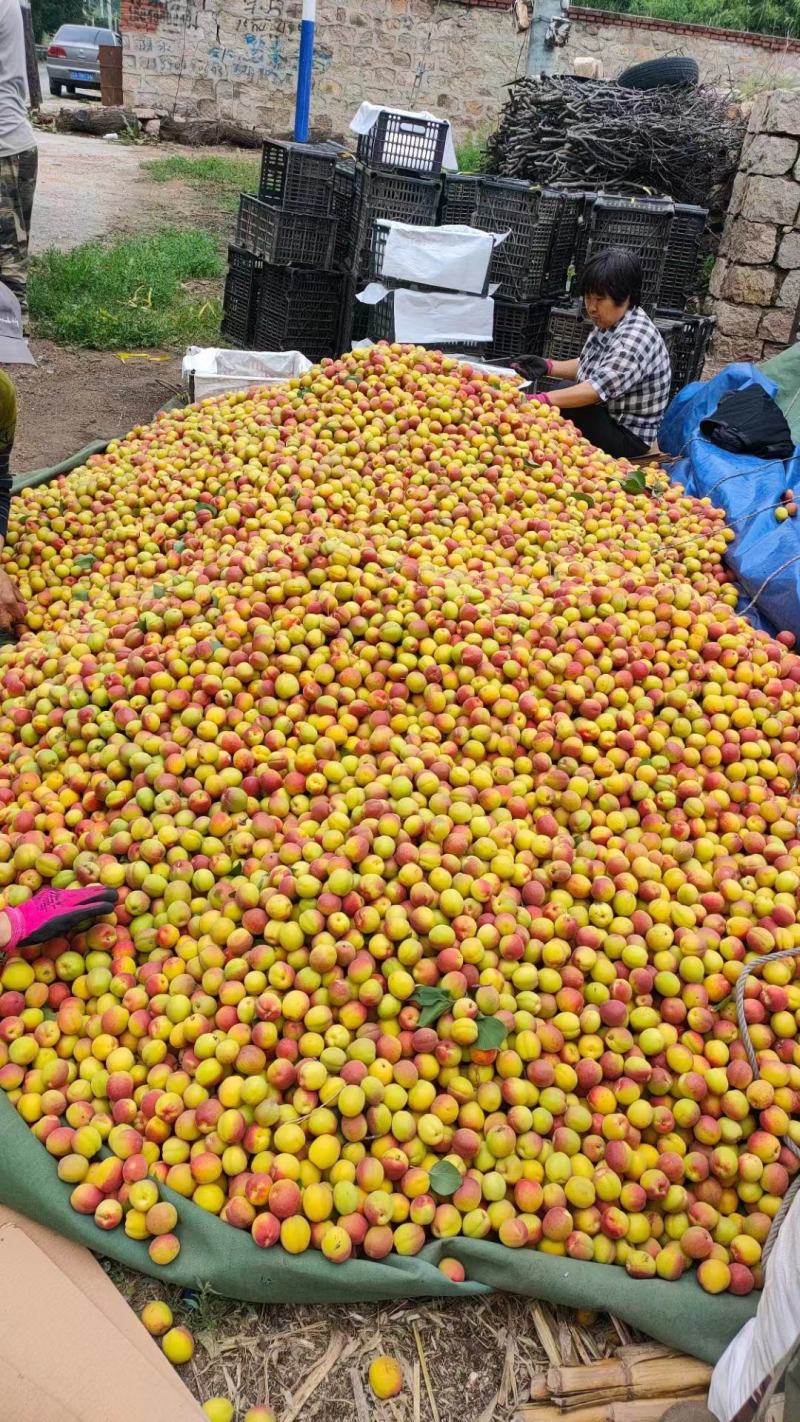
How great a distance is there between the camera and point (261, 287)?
7750 millimetres

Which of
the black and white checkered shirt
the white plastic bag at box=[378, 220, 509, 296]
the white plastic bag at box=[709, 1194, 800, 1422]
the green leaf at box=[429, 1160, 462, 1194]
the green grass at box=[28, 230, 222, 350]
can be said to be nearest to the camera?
the white plastic bag at box=[709, 1194, 800, 1422]

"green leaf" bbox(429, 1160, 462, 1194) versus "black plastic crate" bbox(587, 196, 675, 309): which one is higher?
"black plastic crate" bbox(587, 196, 675, 309)

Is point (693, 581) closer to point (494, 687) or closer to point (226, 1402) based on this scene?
point (494, 687)

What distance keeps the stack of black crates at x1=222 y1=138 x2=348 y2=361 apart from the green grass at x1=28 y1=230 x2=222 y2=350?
96 centimetres

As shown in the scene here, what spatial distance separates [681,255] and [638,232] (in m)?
0.76

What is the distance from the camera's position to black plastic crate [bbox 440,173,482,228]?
6766 millimetres

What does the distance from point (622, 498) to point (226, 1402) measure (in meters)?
3.66

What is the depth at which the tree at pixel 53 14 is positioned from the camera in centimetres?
4043

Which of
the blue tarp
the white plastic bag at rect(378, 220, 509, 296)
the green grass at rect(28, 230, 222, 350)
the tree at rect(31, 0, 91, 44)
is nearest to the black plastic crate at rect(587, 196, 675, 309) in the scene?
the white plastic bag at rect(378, 220, 509, 296)

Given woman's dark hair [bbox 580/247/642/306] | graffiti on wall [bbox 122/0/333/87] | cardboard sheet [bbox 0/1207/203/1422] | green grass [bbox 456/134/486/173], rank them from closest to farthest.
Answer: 1. cardboard sheet [bbox 0/1207/203/1422]
2. woman's dark hair [bbox 580/247/642/306]
3. green grass [bbox 456/134/486/173]
4. graffiti on wall [bbox 122/0/333/87]

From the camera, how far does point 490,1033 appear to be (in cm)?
220

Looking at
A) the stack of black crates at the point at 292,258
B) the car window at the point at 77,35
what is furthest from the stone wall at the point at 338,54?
the stack of black crates at the point at 292,258

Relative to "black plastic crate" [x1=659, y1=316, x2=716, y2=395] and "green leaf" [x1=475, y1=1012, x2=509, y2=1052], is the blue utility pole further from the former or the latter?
"green leaf" [x1=475, y1=1012, x2=509, y2=1052]

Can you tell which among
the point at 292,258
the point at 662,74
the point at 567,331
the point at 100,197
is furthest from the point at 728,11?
the point at 567,331
